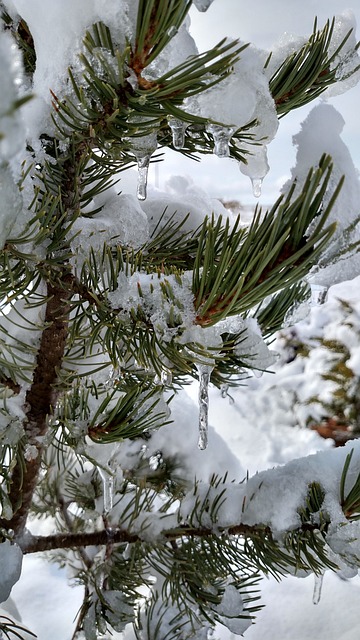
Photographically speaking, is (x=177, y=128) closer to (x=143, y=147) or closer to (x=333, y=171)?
(x=143, y=147)

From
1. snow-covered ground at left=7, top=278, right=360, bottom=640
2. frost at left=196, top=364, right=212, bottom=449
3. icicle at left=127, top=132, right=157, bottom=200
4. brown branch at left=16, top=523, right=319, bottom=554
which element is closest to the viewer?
icicle at left=127, top=132, right=157, bottom=200

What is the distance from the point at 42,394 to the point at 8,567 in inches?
12.1

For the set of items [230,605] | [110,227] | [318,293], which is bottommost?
[230,605]

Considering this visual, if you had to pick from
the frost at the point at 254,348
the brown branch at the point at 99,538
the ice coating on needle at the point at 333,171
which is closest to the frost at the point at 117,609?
the brown branch at the point at 99,538

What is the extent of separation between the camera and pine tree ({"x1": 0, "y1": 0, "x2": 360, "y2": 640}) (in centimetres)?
54

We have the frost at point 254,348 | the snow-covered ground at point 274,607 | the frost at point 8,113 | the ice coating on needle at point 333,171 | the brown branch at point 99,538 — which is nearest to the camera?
the frost at point 8,113

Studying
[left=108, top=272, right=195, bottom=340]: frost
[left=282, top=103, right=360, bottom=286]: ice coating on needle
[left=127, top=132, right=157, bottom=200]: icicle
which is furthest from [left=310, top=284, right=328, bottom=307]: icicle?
[left=127, top=132, right=157, bottom=200]: icicle

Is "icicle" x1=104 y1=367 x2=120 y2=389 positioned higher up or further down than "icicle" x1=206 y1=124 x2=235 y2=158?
further down

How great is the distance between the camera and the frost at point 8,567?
0.91 meters

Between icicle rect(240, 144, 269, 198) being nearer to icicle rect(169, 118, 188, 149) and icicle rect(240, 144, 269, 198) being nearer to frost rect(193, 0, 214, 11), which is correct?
icicle rect(169, 118, 188, 149)

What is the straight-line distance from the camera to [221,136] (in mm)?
641

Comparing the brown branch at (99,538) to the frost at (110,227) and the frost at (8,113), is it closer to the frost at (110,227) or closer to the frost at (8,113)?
the frost at (110,227)

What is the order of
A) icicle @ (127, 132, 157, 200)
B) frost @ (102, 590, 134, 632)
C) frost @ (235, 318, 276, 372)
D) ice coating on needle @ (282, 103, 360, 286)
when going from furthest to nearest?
frost @ (102, 590, 134, 632), frost @ (235, 318, 276, 372), icicle @ (127, 132, 157, 200), ice coating on needle @ (282, 103, 360, 286)


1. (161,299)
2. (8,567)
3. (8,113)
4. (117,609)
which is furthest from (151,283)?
(117,609)
